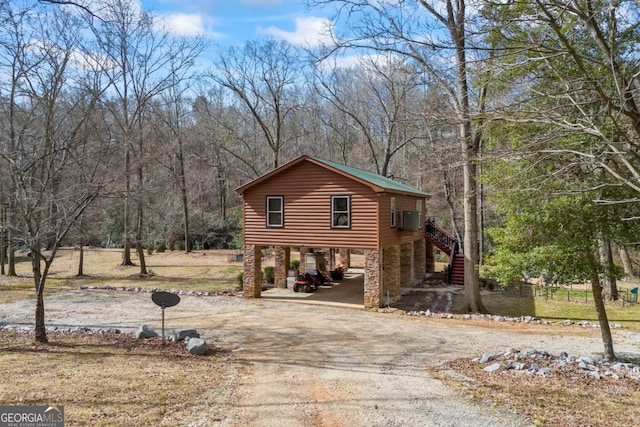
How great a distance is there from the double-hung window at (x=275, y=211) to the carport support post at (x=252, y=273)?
4.45 feet

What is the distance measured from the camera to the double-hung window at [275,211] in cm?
1742

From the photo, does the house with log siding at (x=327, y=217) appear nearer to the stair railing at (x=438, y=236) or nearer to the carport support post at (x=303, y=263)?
the carport support post at (x=303, y=263)

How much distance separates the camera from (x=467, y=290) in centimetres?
1596

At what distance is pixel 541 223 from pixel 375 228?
7.34 metres

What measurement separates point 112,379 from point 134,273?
18.8 metres

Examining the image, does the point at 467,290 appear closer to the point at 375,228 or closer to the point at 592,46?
the point at 375,228

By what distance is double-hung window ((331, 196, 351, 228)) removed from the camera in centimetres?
1637

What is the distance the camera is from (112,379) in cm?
707

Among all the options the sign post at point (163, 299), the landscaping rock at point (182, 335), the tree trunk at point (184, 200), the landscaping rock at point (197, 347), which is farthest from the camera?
the tree trunk at point (184, 200)

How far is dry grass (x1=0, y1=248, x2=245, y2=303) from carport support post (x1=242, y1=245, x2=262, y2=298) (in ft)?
7.94

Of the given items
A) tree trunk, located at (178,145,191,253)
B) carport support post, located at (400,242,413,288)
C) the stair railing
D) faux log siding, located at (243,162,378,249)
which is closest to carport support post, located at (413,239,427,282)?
the stair railing

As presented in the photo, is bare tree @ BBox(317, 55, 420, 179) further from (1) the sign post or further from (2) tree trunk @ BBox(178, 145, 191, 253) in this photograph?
(1) the sign post

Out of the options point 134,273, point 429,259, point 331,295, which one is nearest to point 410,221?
point 331,295

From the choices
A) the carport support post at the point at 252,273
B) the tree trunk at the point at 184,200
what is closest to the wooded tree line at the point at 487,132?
the tree trunk at the point at 184,200
